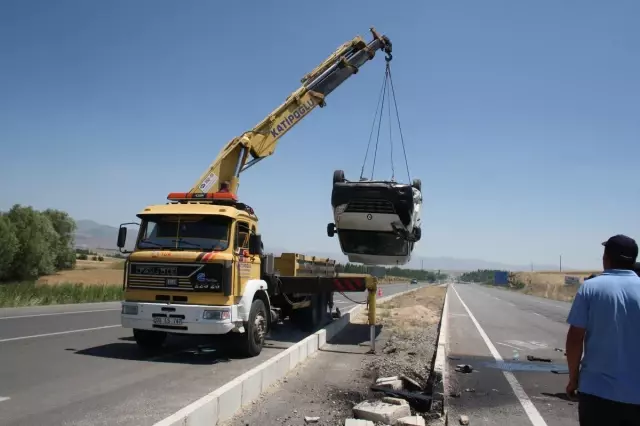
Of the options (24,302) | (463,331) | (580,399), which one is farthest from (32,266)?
(580,399)

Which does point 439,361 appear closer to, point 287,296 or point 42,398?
point 287,296

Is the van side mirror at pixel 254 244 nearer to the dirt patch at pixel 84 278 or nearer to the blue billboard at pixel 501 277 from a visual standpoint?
the dirt patch at pixel 84 278

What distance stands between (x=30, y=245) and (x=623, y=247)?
2268 inches

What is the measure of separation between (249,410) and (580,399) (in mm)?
4057

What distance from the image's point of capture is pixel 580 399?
331cm

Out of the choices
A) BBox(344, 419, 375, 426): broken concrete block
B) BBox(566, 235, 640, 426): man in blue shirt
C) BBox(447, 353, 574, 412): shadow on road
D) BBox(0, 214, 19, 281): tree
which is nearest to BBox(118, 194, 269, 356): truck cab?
BBox(344, 419, 375, 426): broken concrete block

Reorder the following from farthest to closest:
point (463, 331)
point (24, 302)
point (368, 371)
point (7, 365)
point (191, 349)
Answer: point (24, 302) → point (463, 331) → point (191, 349) → point (368, 371) → point (7, 365)

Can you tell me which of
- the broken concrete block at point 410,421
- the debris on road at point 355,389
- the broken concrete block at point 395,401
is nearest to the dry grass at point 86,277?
the debris on road at point 355,389

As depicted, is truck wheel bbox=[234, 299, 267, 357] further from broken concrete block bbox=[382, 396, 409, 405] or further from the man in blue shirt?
the man in blue shirt

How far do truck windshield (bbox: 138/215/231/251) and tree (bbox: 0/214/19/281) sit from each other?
150 feet

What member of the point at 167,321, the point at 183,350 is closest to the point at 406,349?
the point at 183,350

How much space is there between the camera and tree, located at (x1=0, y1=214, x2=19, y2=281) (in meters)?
47.7

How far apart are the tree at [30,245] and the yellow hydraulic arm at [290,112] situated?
44972 mm

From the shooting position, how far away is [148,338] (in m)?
10.2
